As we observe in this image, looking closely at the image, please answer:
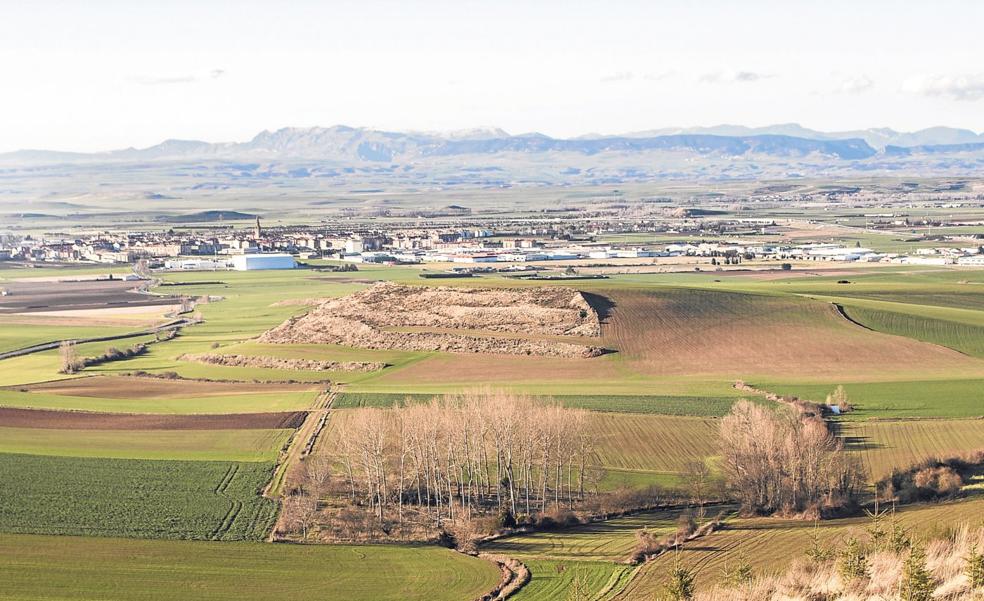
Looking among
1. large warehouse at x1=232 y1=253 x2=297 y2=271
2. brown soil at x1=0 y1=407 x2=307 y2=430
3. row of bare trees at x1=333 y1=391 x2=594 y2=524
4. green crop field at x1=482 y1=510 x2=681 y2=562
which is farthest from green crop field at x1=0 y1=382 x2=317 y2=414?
large warehouse at x1=232 y1=253 x2=297 y2=271

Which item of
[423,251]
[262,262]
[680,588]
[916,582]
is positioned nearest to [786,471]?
[680,588]

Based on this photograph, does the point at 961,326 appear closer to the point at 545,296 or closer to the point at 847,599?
the point at 545,296

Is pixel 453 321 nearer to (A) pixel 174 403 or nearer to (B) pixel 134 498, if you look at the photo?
(A) pixel 174 403

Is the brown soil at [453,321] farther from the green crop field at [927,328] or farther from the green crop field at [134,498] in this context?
the green crop field at [134,498]

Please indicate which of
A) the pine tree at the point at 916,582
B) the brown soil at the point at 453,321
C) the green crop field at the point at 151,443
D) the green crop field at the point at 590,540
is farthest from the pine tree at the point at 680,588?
the brown soil at the point at 453,321

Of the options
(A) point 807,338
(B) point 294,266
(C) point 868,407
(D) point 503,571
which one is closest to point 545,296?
(A) point 807,338

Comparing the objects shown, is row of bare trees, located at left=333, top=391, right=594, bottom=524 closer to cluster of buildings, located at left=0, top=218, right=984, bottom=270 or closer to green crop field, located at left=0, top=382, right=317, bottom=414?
green crop field, located at left=0, top=382, right=317, bottom=414
